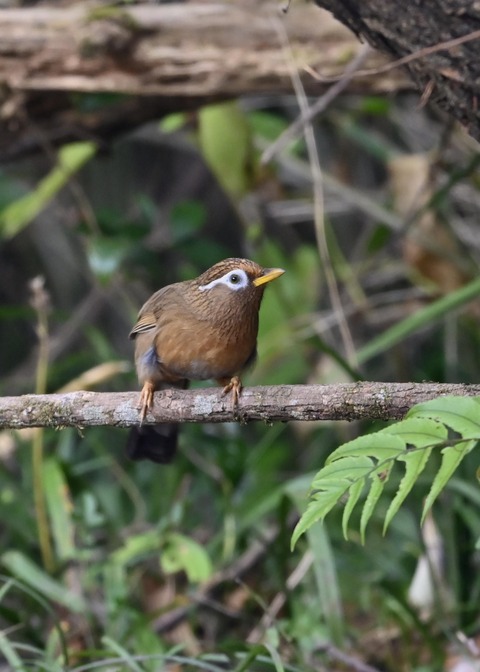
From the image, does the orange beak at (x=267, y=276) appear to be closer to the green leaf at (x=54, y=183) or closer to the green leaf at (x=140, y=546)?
the green leaf at (x=140, y=546)

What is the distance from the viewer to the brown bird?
3.18 metres

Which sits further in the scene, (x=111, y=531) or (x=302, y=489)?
(x=111, y=531)

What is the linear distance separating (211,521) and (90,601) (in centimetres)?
138

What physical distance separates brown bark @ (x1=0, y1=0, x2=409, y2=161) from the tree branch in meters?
1.94

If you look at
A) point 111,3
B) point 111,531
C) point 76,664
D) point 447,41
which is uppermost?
point 447,41

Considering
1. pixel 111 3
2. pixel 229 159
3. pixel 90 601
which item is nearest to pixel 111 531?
pixel 90 601

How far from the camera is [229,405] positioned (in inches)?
97.4

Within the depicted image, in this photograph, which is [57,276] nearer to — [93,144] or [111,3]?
[93,144]

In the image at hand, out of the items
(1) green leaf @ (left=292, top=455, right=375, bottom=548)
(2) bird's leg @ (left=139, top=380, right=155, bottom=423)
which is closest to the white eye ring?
(2) bird's leg @ (left=139, top=380, right=155, bottom=423)

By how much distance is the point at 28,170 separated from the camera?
687 centimetres

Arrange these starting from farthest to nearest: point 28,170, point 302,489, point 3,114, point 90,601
Answer: point 28,170 → point 3,114 → point 90,601 → point 302,489

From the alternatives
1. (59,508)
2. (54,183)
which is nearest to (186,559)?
(59,508)

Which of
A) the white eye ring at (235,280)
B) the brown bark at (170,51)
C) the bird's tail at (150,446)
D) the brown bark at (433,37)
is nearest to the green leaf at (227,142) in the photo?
the brown bark at (170,51)

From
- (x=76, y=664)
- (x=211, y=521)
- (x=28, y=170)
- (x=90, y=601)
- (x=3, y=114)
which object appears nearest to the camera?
(x=76, y=664)
